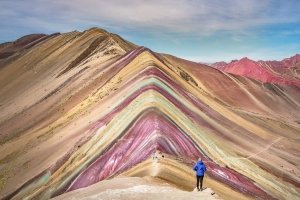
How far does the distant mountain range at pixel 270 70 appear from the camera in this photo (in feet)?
407

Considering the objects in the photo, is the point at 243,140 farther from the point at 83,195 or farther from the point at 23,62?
the point at 23,62

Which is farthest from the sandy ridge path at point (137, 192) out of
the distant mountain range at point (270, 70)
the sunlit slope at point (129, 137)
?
the distant mountain range at point (270, 70)

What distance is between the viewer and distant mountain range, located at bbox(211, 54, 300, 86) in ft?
407

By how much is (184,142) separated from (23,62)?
258 ft

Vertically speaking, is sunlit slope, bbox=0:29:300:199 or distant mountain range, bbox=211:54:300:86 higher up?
distant mountain range, bbox=211:54:300:86

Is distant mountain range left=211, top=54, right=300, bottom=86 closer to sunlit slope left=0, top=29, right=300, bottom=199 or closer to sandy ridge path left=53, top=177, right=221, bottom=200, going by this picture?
sunlit slope left=0, top=29, right=300, bottom=199

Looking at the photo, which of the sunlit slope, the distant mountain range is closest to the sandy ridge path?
the sunlit slope

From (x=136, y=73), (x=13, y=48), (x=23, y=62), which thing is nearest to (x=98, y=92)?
(x=136, y=73)

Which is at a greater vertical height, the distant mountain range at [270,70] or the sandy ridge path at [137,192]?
the distant mountain range at [270,70]

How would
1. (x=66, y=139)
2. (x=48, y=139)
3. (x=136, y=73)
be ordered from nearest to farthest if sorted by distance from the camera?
(x=66, y=139) → (x=48, y=139) → (x=136, y=73)

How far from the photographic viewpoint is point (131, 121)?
29.1 metres

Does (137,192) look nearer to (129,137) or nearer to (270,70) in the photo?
(129,137)

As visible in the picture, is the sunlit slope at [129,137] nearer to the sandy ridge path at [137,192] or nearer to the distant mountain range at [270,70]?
the sandy ridge path at [137,192]

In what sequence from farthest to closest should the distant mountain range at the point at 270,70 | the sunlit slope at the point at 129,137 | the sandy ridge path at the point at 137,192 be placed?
the distant mountain range at the point at 270,70 → the sunlit slope at the point at 129,137 → the sandy ridge path at the point at 137,192
